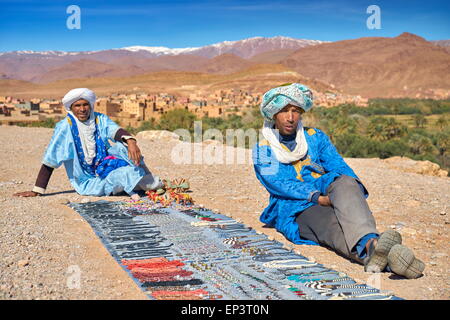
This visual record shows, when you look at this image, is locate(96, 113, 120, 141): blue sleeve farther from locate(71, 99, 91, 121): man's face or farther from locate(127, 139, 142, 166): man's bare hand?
locate(127, 139, 142, 166): man's bare hand

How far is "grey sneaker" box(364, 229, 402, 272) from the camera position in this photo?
3.09 m

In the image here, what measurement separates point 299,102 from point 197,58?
19235 cm

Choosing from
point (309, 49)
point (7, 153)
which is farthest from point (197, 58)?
point (7, 153)

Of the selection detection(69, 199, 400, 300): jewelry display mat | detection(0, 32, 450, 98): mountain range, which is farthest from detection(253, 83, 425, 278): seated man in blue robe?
detection(0, 32, 450, 98): mountain range

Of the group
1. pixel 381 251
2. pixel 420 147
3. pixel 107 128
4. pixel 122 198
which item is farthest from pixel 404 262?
pixel 420 147

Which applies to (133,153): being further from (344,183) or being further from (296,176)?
(344,183)

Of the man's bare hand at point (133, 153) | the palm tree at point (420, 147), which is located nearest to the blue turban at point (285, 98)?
the man's bare hand at point (133, 153)

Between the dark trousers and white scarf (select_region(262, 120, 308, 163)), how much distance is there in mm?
448

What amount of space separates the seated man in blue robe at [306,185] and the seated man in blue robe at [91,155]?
1.86 metres

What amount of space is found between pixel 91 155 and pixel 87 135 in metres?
0.25

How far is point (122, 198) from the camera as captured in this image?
559cm

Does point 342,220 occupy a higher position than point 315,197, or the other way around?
point 315,197

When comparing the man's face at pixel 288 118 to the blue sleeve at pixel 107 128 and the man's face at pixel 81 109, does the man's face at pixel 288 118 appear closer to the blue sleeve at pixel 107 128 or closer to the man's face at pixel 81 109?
Answer: the blue sleeve at pixel 107 128
